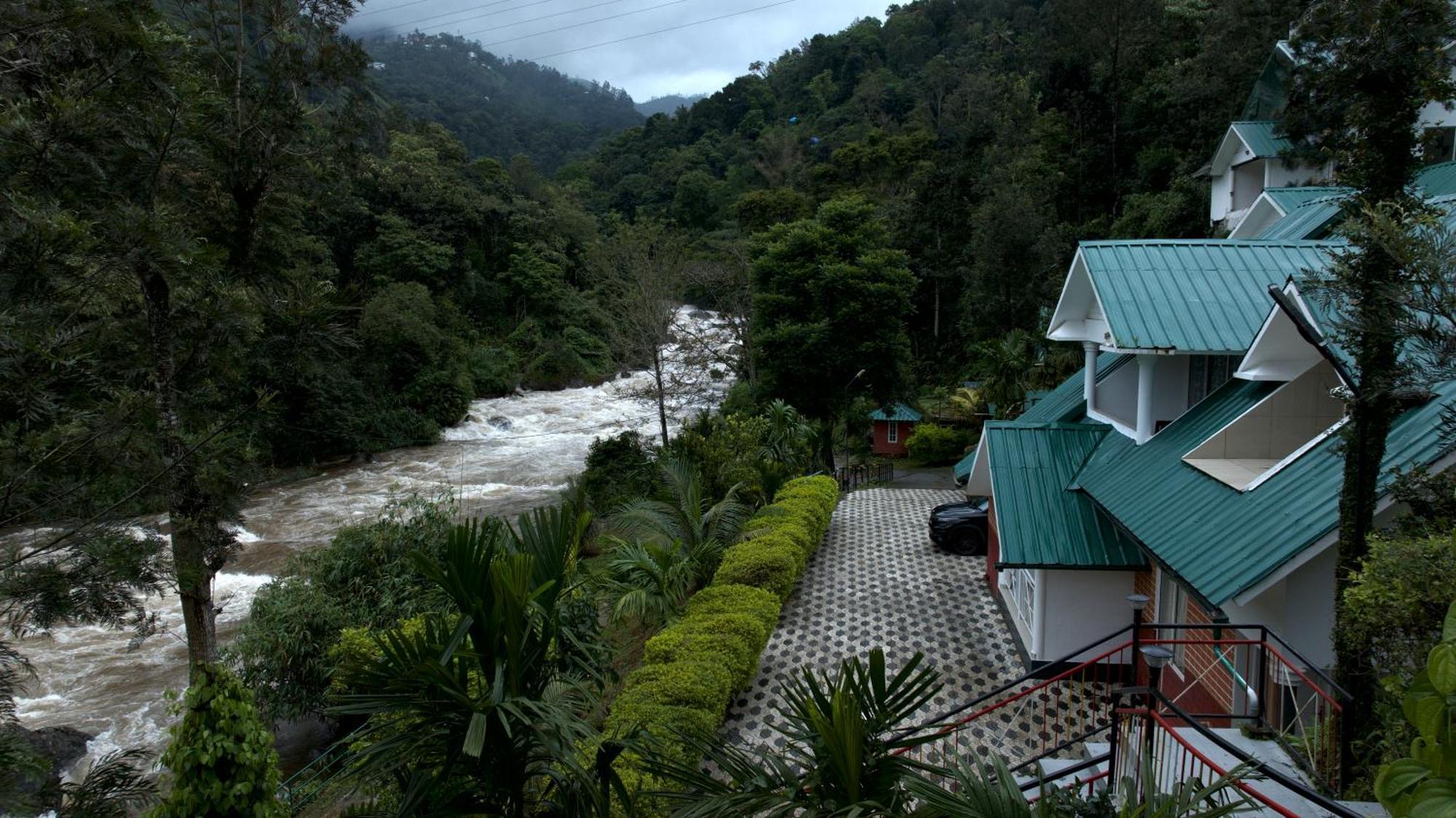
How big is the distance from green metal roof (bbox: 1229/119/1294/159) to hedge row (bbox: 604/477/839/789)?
15.3m

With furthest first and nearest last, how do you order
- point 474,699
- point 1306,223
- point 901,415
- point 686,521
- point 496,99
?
point 496,99 → point 901,415 → point 1306,223 → point 686,521 → point 474,699

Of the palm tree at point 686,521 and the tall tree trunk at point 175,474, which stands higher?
the tall tree trunk at point 175,474

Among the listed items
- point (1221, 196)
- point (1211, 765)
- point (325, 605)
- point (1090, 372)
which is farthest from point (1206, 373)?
point (1221, 196)

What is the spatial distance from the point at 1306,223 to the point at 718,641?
40.2 feet

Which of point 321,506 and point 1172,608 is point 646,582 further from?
point 321,506

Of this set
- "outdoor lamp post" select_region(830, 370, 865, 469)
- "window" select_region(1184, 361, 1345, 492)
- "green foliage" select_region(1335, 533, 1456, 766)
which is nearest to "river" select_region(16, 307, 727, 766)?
"outdoor lamp post" select_region(830, 370, 865, 469)

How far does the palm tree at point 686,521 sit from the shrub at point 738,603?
1.53 m

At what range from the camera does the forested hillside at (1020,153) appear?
25656mm

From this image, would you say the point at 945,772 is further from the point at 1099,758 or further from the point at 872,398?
the point at 872,398

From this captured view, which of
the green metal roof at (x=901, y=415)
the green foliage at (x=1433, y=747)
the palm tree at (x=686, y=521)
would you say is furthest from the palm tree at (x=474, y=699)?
the green metal roof at (x=901, y=415)

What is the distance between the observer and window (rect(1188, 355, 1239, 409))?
8.99 metres

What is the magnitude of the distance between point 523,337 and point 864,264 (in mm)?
26526

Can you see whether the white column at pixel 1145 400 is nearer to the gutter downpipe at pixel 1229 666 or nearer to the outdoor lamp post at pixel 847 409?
the gutter downpipe at pixel 1229 666

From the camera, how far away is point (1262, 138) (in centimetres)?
1875
